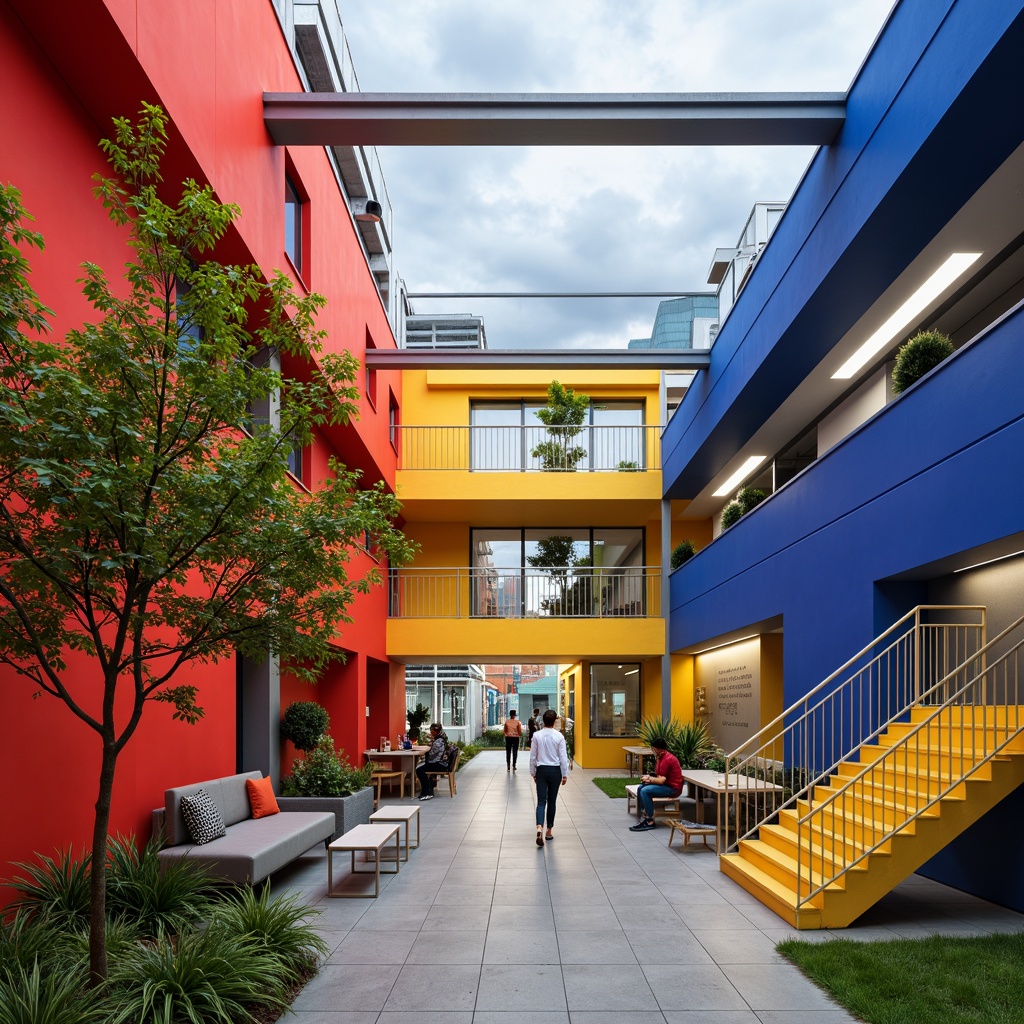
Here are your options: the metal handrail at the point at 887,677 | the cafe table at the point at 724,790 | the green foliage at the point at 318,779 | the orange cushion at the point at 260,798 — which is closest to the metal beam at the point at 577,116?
the metal handrail at the point at 887,677

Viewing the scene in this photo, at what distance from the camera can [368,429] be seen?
17109 mm

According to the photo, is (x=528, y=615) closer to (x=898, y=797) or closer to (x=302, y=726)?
(x=302, y=726)

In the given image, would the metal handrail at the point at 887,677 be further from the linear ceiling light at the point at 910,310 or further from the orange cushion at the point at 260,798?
the orange cushion at the point at 260,798

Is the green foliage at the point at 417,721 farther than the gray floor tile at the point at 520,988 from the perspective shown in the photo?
Yes

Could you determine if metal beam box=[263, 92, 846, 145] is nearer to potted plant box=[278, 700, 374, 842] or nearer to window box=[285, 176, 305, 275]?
window box=[285, 176, 305, 275]

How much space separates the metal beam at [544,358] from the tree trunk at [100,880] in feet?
40.6

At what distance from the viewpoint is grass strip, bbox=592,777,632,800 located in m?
17.6

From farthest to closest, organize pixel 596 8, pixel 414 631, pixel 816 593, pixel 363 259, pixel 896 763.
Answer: pixel 414 631 → pixel 363 259 → pixel 596 8 → pixel 816 593 → pixel 896 763

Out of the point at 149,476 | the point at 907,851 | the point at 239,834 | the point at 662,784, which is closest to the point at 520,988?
the point at 907,851

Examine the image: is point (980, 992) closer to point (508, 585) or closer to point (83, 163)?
point (83, 163)

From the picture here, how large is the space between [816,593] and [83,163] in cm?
926

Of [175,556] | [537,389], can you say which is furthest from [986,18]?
[537,389]

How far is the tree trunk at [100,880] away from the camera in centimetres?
479

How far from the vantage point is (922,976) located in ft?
19.6
